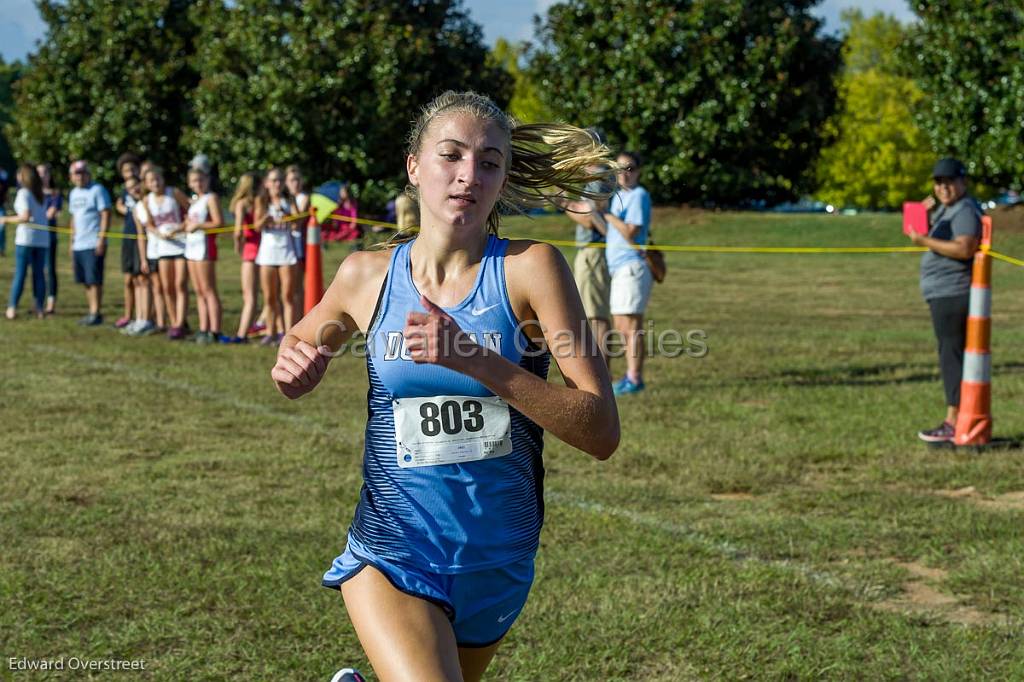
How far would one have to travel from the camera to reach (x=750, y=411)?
1019 cm

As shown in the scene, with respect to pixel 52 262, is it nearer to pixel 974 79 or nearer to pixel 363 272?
pixel 363 272

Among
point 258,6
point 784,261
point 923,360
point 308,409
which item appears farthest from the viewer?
point 258,6

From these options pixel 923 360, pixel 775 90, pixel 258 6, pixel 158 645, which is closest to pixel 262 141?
pixel 258 6

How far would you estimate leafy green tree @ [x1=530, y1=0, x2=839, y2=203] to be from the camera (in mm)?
41500

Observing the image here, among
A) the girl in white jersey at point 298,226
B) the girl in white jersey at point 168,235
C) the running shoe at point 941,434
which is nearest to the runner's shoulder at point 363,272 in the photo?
the running shoe at point 941,434

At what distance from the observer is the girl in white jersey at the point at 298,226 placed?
14.4 meters

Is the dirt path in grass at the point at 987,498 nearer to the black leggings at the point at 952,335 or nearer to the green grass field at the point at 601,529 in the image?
the green grass field at the point at 601,529

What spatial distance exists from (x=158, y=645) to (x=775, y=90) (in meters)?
38.8

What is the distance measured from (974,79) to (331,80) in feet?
60.8

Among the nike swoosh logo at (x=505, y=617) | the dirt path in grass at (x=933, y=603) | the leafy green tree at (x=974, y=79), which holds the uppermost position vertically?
the leafy green tree at (x=974, y=79)

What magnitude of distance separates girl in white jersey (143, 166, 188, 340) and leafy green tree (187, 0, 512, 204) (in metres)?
24.7

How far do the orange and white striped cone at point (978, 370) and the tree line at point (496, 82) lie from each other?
27870mm

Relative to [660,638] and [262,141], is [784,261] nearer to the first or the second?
[262,141]

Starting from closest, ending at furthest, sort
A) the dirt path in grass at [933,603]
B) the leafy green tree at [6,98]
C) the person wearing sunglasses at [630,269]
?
the dirt path in grass at [933,603] → the person wearing sunglasses at [630,269] → the leafy green tree at [6,98]
